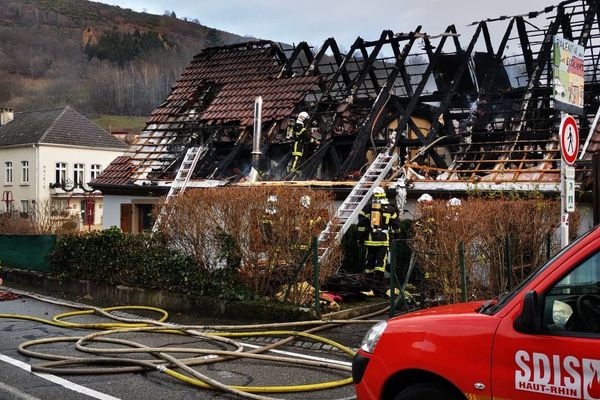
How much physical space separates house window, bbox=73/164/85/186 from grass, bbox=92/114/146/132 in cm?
4579

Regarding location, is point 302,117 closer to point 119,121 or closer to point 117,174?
point 117,174

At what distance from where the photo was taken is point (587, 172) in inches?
503

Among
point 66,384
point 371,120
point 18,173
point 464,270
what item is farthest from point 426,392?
point 18,173

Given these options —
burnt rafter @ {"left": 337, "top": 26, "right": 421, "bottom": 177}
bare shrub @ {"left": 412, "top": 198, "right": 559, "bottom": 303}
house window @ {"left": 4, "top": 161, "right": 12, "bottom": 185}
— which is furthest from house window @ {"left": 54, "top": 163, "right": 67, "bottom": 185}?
bare shrub @ {"left": 412, "top": 198, "right": 559, "bottom": 303}

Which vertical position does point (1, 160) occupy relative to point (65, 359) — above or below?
above

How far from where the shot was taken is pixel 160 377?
688 centimetres

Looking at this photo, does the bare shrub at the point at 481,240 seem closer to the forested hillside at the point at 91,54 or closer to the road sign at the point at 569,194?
the road sign at the point at 569,194

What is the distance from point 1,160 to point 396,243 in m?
50.1

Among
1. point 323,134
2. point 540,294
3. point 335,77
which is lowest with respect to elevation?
point 540,294

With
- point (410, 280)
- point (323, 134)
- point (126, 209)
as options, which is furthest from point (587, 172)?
point (126, 209)

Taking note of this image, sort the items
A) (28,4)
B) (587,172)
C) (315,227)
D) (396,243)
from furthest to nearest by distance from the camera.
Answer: (28,4) < (587,172) < (315,227) < (396,243)

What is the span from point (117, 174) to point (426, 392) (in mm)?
18803

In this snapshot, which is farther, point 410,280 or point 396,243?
point 410,280

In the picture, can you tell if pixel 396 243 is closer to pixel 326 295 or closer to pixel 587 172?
pixel 326 295
